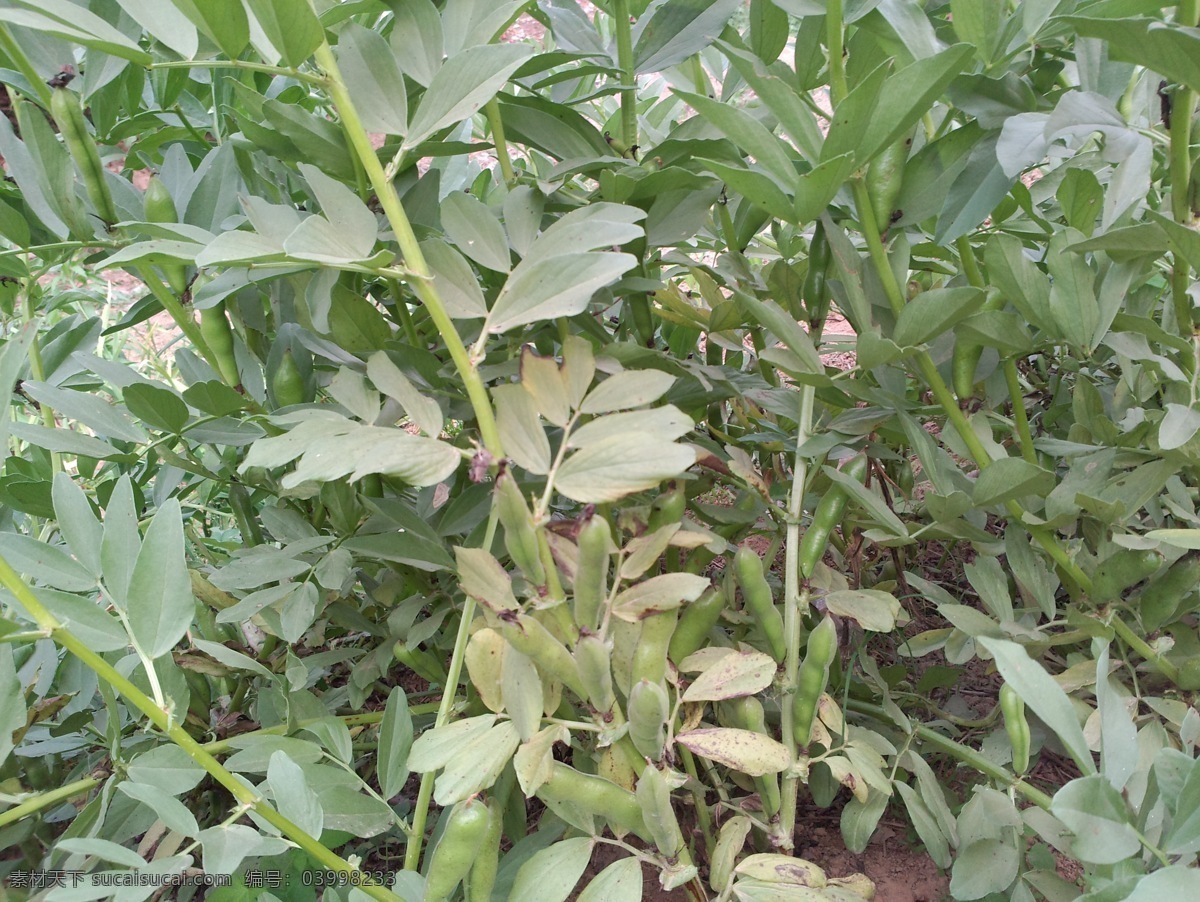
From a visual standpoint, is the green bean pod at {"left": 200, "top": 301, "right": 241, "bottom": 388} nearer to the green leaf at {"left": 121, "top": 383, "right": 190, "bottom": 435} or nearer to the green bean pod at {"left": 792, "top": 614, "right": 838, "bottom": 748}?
the green leaf at {"left": 121, "top": 383, "right": 190, "bottom": 435}

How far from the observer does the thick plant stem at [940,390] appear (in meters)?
0.53

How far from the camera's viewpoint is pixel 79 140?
577 mm

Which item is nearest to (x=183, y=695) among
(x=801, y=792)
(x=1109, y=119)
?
(x=801, y=792)

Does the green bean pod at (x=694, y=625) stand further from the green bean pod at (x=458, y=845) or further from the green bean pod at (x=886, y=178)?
the green bean pod at (x=886, y=178)

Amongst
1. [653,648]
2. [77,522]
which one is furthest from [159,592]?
[653,648]

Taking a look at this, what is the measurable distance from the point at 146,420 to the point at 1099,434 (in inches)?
27.6

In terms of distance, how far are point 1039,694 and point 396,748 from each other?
0.38 meters

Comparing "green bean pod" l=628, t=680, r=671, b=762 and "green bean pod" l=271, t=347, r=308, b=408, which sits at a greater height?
"green bean pod" l=271, t=347, r=308, b=408

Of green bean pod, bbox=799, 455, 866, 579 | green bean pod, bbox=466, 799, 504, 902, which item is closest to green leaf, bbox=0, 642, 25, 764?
green bean pod, bbox=466, 799, 504, 902

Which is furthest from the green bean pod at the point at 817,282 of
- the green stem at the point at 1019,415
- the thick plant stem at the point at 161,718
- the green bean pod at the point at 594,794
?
the thick plant stem at the point at 161,718

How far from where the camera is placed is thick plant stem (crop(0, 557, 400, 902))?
0.39m

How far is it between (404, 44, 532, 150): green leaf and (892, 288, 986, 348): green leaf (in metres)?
0.26

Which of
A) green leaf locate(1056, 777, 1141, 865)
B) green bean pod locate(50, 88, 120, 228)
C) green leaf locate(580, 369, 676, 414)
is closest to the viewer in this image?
green leaf locate(1056, 777, 1141, 865)

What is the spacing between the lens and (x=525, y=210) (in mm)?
531
